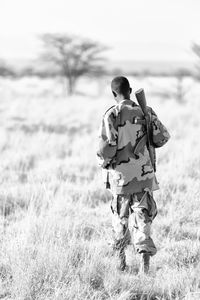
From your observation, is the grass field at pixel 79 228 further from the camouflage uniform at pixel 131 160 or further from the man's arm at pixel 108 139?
the man's arm at pixel 108 139

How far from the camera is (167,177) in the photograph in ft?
21.4

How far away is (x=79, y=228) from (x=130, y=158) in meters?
1.19

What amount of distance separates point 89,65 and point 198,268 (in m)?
25.1

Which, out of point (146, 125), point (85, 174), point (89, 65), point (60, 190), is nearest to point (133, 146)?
point (146, 125)

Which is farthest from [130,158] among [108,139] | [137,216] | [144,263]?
[144,263]

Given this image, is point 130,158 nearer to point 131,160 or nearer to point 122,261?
point 131,160

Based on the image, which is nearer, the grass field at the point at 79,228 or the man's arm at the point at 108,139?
the grass field at the point at 79,228

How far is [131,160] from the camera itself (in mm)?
3779

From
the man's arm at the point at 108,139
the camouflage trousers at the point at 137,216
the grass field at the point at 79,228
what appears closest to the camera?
the grass field at the point at 79,228

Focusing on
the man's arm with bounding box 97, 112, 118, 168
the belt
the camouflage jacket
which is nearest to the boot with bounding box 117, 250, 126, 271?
the camouflage jacket

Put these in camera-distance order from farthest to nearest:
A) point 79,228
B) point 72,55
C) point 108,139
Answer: point 72,55 → point 79,228 → point 108,139

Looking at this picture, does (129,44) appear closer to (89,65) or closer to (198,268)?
(89,65)

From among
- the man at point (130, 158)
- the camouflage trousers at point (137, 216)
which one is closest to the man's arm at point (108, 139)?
the man at point (130, 158)

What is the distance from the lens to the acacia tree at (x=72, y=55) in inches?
1096
